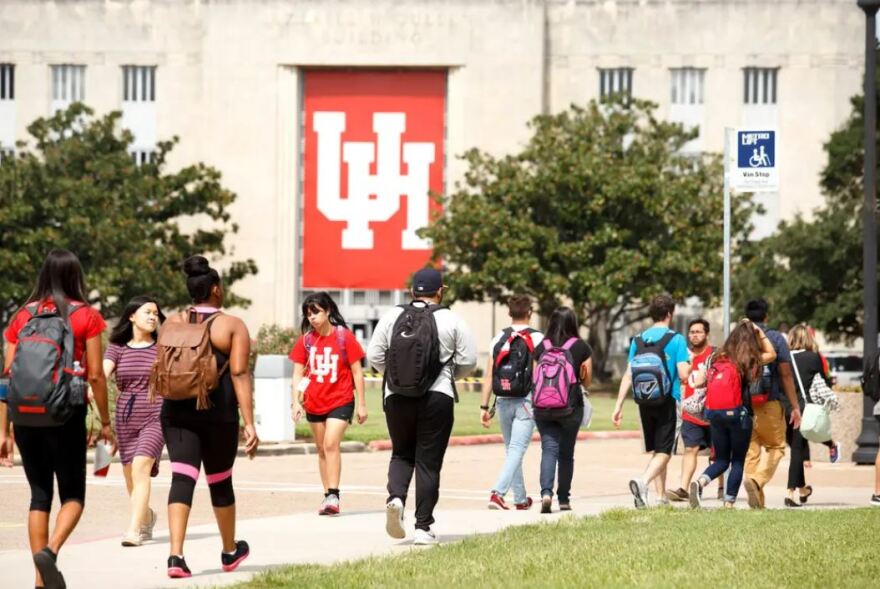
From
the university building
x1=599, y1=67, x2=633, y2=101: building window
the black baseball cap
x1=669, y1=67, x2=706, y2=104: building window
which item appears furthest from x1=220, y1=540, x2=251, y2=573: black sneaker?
x1=669, y1=67, x2=706, y2=104: building window

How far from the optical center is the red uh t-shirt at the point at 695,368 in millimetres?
16094

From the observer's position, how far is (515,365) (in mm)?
15609

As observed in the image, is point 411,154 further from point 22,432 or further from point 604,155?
point 22,432

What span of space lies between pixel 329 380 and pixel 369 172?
62946 millimetres

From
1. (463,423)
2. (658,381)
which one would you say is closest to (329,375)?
(658,381)

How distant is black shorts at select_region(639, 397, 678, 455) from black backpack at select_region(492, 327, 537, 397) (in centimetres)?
104

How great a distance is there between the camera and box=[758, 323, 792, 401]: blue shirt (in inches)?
622

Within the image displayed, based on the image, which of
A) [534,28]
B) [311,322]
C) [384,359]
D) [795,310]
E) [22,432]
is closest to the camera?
[22,432]

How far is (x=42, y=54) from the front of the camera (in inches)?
3164

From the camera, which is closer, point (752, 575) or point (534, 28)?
point (752, 575)

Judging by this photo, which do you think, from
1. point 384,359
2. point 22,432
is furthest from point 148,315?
point 22,432

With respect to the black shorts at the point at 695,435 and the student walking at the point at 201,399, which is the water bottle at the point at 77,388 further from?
the black shorts at the point at 695,435

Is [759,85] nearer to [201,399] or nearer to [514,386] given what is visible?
[514,386]

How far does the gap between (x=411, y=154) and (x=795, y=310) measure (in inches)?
1015
